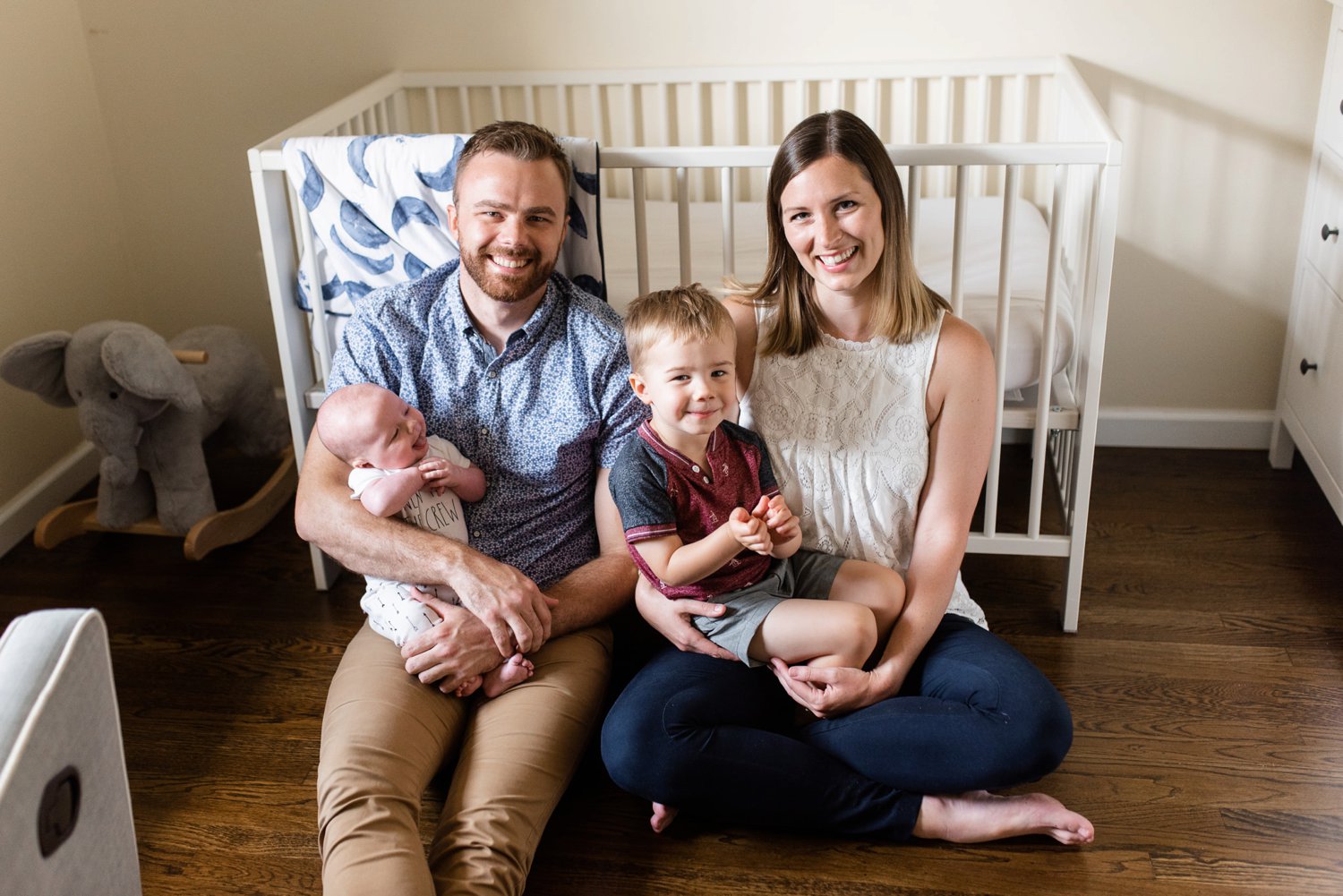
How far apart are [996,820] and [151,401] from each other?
68.3 inches

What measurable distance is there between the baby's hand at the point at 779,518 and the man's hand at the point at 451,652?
434mm

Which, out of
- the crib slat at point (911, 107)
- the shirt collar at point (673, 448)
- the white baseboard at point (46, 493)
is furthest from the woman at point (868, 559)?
the white baseboard at point (46, 493)

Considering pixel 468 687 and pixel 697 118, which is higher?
pixel 697 118

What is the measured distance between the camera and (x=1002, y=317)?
195cm

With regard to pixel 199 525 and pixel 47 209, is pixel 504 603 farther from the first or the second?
pixel 47 209

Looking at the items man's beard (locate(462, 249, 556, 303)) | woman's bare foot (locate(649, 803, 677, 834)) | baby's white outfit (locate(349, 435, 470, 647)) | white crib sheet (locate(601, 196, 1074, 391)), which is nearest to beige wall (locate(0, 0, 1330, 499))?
white crib sheet (locate(601, 196, 1074, 391))

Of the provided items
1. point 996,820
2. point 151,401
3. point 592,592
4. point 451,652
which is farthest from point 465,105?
point 996,820

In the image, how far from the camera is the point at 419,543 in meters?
1.72

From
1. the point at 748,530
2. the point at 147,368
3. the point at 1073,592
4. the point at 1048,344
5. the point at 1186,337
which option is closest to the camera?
the point at 748,530

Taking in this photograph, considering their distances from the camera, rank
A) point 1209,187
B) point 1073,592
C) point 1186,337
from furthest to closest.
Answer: point 1186,337 < point 1209,187 < point 1073,592

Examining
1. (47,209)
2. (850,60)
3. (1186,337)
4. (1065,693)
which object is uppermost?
(850,60)

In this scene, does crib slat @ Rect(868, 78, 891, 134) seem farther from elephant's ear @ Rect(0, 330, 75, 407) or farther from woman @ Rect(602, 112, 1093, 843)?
elephant's ear @ Rect(0, 330, 75, 407)

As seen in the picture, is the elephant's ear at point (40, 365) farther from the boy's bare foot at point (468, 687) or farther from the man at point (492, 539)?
the boy's bare foot at point (468, 687)

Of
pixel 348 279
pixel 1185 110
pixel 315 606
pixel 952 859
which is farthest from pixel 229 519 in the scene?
pixel 1185 110
